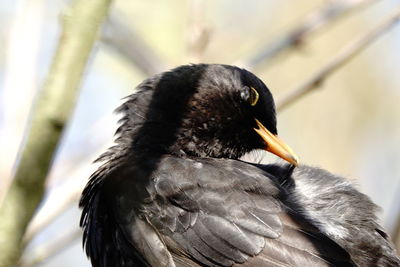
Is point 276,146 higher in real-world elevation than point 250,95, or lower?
lower

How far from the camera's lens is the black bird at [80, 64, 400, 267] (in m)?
5.00

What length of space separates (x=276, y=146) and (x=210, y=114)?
48 centimetres

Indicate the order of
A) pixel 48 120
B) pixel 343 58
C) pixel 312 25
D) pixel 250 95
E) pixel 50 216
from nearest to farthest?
pixel 48 120 < pixel 250 95 < pixel 50 216 < pixel 343 58 < pixel 312 25

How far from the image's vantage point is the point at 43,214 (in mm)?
5875

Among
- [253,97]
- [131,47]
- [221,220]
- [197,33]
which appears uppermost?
[197,33]

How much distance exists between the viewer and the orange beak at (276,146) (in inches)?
215

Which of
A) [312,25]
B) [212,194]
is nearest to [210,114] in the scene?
[212,194]

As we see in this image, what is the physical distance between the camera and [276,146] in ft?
18.5

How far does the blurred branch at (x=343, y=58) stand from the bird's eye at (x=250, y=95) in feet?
2.12

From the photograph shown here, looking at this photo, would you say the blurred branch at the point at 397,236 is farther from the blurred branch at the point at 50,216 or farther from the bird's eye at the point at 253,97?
the blurred branch at the point at 50,216

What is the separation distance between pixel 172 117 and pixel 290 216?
3.80 ft

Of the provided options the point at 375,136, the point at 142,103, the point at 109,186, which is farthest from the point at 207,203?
the point at 375,136

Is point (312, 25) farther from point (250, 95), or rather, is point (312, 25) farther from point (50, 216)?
point (50, 216)

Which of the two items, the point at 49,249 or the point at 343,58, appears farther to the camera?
the point at 49,249
